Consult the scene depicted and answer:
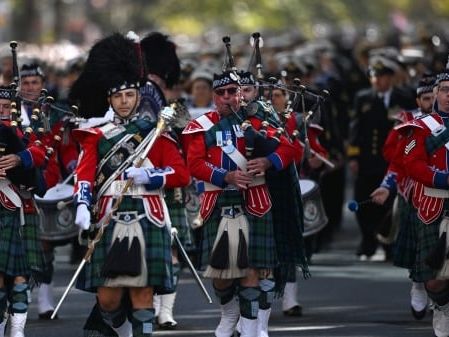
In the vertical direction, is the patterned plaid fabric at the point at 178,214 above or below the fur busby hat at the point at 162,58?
below

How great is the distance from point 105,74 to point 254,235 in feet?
4.91

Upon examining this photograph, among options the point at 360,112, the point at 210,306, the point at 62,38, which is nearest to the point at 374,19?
the point at 62,38

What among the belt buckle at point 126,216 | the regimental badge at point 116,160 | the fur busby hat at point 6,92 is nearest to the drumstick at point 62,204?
the fur busby hat at point 6,92

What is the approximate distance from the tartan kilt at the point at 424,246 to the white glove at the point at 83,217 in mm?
2665

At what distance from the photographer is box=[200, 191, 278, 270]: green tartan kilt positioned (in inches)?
565

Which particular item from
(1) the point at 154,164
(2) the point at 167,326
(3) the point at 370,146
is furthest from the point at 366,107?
(1) the point at 154,164

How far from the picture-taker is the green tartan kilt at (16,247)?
14.3m

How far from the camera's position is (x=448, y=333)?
14.8 meters

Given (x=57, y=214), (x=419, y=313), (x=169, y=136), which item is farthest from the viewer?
(x=57, y=214)

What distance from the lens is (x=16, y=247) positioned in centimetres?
1445

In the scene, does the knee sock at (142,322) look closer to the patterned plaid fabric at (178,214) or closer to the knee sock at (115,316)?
the knee sock at (115,316)

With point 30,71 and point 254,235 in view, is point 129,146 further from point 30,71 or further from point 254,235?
point 30,71

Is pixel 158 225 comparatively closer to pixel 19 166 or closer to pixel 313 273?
pixel 19 166

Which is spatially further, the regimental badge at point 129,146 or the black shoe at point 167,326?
the black shoe at point 167,326
